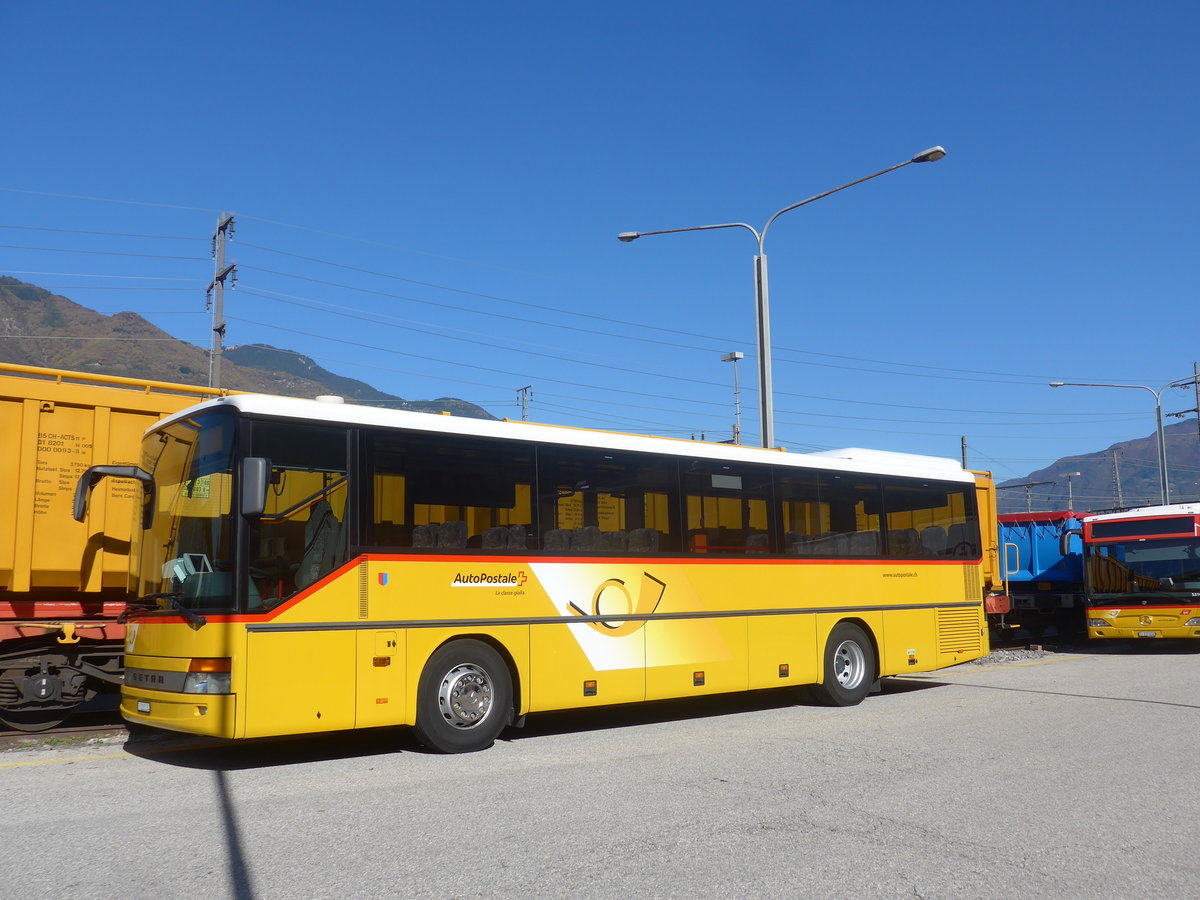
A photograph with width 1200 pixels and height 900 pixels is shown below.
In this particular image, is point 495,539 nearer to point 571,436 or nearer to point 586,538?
point 586,538

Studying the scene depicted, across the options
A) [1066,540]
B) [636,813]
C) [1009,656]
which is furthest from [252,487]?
[1066,540]

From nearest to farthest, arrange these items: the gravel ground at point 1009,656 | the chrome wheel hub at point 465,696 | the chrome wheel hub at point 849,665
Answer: the chrome wheel hub at point 465,696 < the chrome wheel hub at point 849,665 < the gravel ground at point 1009,656

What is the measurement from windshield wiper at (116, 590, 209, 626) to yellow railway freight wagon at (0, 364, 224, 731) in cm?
149

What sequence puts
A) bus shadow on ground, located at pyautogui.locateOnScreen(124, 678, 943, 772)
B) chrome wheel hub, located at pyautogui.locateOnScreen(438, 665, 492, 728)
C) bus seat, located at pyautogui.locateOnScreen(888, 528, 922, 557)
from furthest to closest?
bus seat, located at pyautogui.locateOnScreen(888, 528, 922, 557), chrome wheel hub, located at pyautogui.locateOnScreen(438, 665, 492, 728), bus shadow on ground, located at pyautogui.locateOnScreen(124, 678, 943, 772)

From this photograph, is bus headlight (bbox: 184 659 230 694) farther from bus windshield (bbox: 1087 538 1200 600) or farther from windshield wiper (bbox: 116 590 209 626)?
bus windshield (bbox: 1087 538 1200 600)

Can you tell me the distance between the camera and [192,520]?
8648 mm

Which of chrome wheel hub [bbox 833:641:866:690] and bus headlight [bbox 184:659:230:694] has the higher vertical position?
bus headlight [bbox 184:659:230:694]

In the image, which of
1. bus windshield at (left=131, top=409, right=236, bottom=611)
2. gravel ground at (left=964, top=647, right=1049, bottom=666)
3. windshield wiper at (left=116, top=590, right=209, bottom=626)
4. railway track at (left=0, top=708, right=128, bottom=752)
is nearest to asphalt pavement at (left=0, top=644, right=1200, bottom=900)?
railway track at (left=0, top=708, right=128, bottom=752)

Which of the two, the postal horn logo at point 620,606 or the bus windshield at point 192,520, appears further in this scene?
the postal horn logo at point 620,606

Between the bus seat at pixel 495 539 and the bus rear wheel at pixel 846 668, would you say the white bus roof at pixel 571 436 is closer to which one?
the bus seat at pixel 495 539

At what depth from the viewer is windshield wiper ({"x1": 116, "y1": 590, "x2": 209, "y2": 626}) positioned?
832 centimetres

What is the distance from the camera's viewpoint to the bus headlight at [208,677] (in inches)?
318

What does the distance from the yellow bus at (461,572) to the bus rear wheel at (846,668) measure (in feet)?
0.10

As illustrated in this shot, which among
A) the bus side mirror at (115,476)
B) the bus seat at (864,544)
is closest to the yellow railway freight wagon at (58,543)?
the bus side mirror at (115,476)
